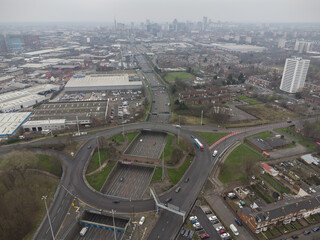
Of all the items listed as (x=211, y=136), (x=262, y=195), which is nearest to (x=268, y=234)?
(x=262, y=195)

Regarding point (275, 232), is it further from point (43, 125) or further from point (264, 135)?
point (43, 125)

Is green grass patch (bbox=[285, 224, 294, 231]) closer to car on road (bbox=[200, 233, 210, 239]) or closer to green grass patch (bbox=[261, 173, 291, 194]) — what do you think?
green grass patch (bbox=[261, 173, 291, 194])

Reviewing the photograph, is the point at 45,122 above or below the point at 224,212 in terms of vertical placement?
above

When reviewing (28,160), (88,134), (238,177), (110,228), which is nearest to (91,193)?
(110,228)

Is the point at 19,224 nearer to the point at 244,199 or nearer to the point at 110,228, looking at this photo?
Answer: the point at 110,228

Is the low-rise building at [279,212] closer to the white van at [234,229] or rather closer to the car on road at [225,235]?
the white van at [234,229]
